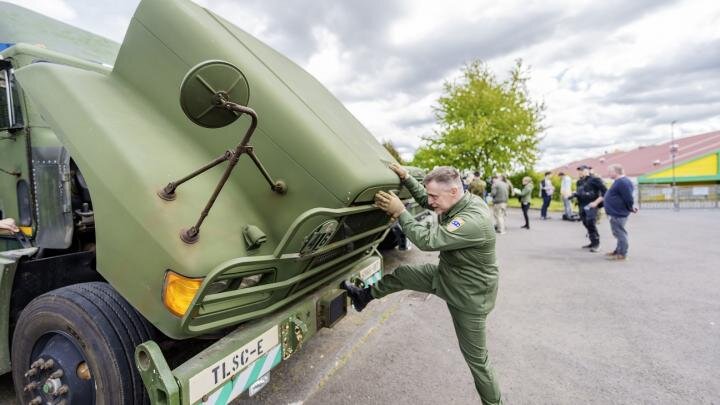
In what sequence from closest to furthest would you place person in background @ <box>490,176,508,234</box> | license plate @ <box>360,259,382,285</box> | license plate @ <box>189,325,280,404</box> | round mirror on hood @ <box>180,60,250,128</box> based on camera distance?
round mirror on hood @ <box>180,60,250,128</box>
license plate @ <box>189,325,280,404</box>
license plate @ <box>360,259,382,285</box>
person in background @ <box>490,176,508,234</box>

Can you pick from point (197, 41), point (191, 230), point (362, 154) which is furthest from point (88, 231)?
point (362, 154)

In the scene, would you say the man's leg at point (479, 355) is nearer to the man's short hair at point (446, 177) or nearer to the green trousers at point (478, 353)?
the green trousers at point (478, 353)

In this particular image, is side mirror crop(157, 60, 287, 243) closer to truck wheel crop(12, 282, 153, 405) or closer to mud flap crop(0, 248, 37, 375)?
truck wheel crop(12, 282, 153, 405)

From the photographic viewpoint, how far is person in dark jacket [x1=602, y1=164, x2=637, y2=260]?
6.14 metres

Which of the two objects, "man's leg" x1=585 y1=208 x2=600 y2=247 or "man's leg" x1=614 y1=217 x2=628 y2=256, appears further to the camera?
"man's leg" x1=585 y1=208 x2=600 y2=247

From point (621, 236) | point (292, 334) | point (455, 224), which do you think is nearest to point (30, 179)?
point (292, 334)

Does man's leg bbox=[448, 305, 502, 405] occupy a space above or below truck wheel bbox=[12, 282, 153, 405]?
below

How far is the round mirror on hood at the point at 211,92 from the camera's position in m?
1.45

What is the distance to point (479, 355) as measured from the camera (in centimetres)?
235

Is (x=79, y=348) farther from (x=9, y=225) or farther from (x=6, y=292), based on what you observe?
(x=9, y=225)

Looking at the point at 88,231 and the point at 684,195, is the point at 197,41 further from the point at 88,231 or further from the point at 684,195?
the point at 684,195

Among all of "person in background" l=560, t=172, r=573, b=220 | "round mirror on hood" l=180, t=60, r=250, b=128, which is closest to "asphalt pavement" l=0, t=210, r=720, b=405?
"round mirror on hood" l=180, t=60, r=250, b=128

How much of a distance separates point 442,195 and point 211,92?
1584mm

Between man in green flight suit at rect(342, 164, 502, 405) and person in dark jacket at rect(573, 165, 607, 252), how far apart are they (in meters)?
5.59
